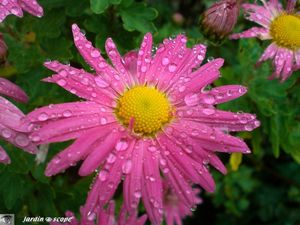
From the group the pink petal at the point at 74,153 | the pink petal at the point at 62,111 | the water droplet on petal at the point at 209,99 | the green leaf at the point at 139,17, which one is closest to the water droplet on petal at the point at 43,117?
the pink petal at the point at 62,111

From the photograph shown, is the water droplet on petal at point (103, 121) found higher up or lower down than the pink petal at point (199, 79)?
lower down

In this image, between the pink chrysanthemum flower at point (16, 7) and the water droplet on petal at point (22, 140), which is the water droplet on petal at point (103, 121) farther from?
the pink chrysanthemum flower at point (16, 7)

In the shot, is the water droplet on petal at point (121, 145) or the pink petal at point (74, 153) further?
the water droplet on petal at point (121, 145)

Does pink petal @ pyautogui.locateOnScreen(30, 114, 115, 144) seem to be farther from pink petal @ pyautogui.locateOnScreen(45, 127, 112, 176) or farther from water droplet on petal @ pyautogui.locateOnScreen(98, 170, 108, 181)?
water droplet on petal @ pyautogui.locateOnScreen(98, 170, 108, 181)

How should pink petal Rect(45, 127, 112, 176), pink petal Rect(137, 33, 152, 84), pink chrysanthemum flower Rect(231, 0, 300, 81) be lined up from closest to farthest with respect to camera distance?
pink petal Rect(45, 127, 112, 176) → pink petal Rect(137, 33, 152, 84) → pink chrysanthemum flower Rect(231, 0, 300, 81)

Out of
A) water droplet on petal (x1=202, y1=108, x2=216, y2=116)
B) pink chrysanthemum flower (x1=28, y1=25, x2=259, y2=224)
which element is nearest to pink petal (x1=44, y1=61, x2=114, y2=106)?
pink chrysanthemum flower (x1=28, y1=25, x2=259, y2=224)

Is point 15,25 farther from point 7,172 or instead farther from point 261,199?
point 261,199
